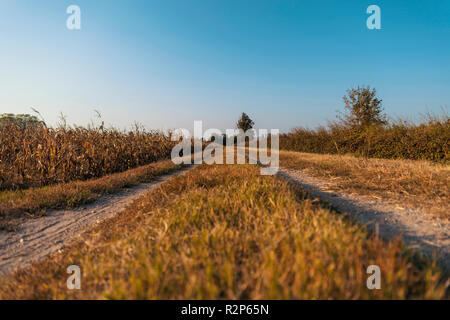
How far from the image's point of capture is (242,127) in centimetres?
5388

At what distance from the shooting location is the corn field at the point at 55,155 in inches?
250

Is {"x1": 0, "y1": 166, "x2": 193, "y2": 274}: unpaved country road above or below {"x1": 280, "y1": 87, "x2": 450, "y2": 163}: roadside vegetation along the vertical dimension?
below

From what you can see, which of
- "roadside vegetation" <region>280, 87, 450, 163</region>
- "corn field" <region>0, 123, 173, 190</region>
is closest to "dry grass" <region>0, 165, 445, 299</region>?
"corn field" <region>0, 123, 173, 190</region>

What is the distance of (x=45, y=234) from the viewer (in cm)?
322

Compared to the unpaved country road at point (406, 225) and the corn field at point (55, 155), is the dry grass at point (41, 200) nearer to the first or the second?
the corn field at point (55, 155)

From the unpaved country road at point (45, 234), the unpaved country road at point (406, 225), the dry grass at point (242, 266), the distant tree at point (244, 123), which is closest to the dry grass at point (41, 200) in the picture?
the unpaved country road at point (45, 234)

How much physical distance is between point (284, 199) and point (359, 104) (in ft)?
70.3

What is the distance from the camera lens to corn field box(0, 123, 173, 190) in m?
6.35

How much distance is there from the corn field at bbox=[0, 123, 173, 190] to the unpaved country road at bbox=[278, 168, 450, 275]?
8.02 metres

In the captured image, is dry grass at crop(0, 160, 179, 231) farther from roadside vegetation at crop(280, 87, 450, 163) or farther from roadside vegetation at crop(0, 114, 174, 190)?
roadside vegetation at crop(280, 87, 450, 163)

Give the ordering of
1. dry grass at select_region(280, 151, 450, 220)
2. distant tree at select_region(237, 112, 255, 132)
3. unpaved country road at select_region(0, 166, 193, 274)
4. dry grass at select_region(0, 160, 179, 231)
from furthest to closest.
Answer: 1. distant tree at select_region(237, 112, 255, 132)
2. dry grass at select_region(0, 160, 179, 231)
3. dry grass at select_region(280, 151, 450, 220)
4. unpaved country road at select_region(0, 166, 193, 274)

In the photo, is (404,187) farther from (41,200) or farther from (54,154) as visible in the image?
(54,154)
